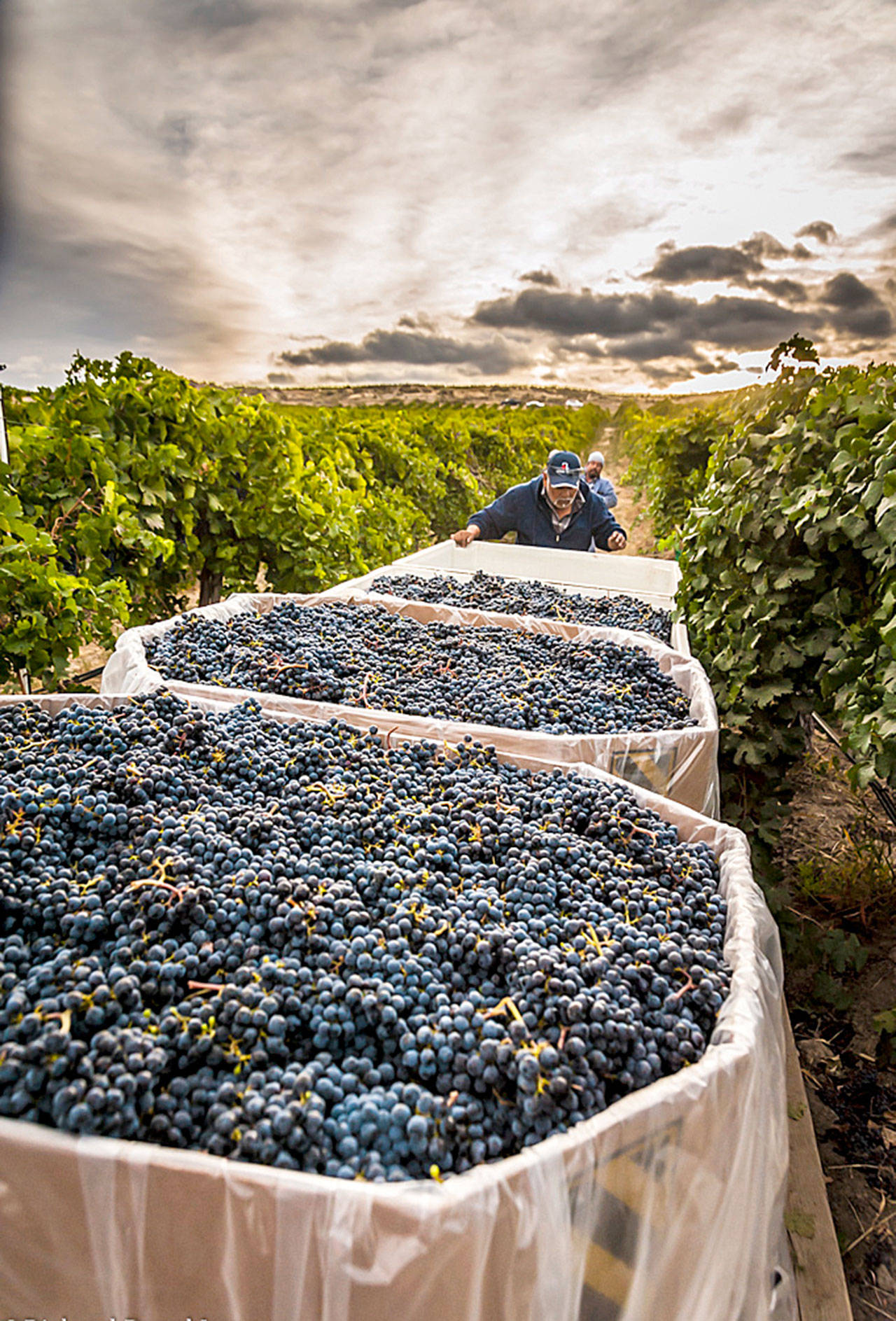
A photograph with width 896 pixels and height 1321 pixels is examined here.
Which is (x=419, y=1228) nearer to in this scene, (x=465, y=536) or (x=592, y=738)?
(x=592, y=738)

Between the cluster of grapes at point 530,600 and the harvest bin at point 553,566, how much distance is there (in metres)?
0.51

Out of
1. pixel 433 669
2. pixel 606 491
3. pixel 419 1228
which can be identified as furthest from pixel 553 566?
pixel 419 1228

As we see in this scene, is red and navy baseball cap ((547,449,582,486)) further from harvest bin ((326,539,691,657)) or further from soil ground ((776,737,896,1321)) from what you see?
soil ground ((776,737,896,1321))

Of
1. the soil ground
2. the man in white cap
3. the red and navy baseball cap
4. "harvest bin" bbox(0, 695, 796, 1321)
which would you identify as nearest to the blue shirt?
the man in white cap

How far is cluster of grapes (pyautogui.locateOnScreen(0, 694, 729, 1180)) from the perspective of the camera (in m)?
1.00

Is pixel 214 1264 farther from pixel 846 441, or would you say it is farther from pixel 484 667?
pixel 846 441

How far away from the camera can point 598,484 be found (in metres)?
8.09

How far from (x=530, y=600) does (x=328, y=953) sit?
9.07 ft

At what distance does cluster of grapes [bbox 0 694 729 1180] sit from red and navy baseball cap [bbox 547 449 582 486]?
4.01 meters

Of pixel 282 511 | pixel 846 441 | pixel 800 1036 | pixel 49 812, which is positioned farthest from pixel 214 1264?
pixel 282 511

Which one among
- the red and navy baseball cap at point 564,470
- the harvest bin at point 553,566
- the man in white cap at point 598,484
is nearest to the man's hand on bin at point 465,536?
the harvest bin at point 553,566

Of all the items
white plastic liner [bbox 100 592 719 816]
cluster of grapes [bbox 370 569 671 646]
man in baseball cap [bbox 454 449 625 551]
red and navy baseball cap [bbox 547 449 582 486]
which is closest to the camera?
white plastic liner [bbox 100 592 719 816]

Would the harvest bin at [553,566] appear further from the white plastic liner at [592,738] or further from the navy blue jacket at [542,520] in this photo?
the white plastic liner at [592,738]

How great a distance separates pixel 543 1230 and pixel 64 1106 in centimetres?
61
